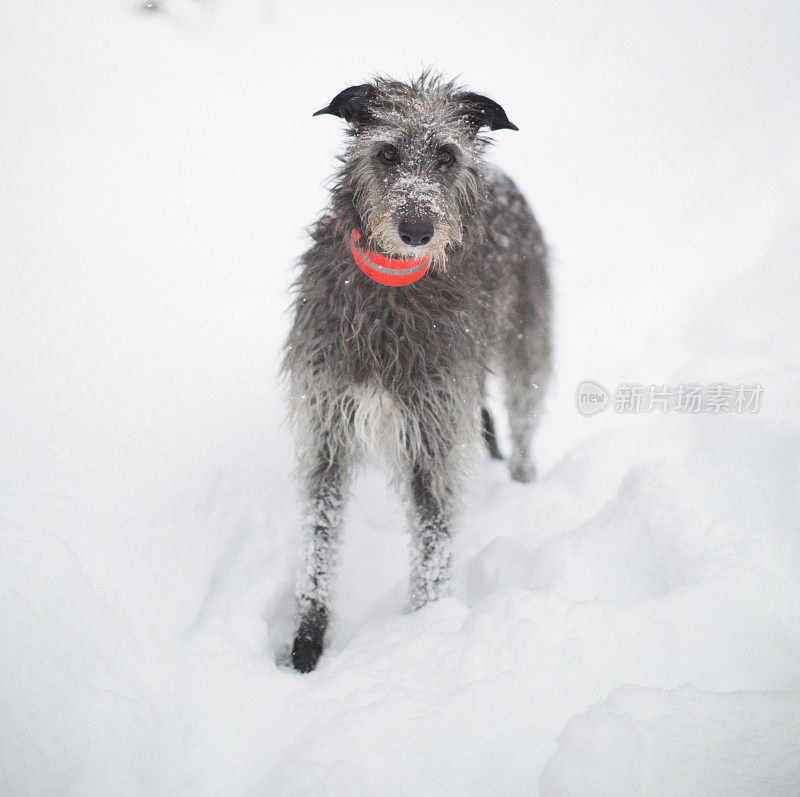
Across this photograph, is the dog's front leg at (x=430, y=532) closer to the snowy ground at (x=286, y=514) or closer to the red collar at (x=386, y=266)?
the snowy ground at (x=286, y=514)

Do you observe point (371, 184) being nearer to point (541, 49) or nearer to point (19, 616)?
point (19, 616)

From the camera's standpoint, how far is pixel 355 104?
2.22 metres

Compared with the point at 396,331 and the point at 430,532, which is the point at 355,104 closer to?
the point at 396,331

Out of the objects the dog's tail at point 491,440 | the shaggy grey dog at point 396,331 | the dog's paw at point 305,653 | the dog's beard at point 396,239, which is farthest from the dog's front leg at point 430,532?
the dog's tail at point 491,440

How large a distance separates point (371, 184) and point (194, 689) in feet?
6.43

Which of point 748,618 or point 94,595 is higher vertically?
point 748,618

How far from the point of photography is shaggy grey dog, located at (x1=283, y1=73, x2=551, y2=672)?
83.2 inches

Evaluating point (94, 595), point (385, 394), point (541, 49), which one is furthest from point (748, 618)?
point (541, 49)


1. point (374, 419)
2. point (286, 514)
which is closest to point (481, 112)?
point (374, 419)

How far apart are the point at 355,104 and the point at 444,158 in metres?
0.45

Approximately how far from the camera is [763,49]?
9383mm

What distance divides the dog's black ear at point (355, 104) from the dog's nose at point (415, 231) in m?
0.67

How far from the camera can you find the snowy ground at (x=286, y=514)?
1630 millimetres

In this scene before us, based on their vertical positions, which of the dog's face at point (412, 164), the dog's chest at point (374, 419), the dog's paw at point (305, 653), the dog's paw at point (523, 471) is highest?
the dog's face at point (412, 164)
